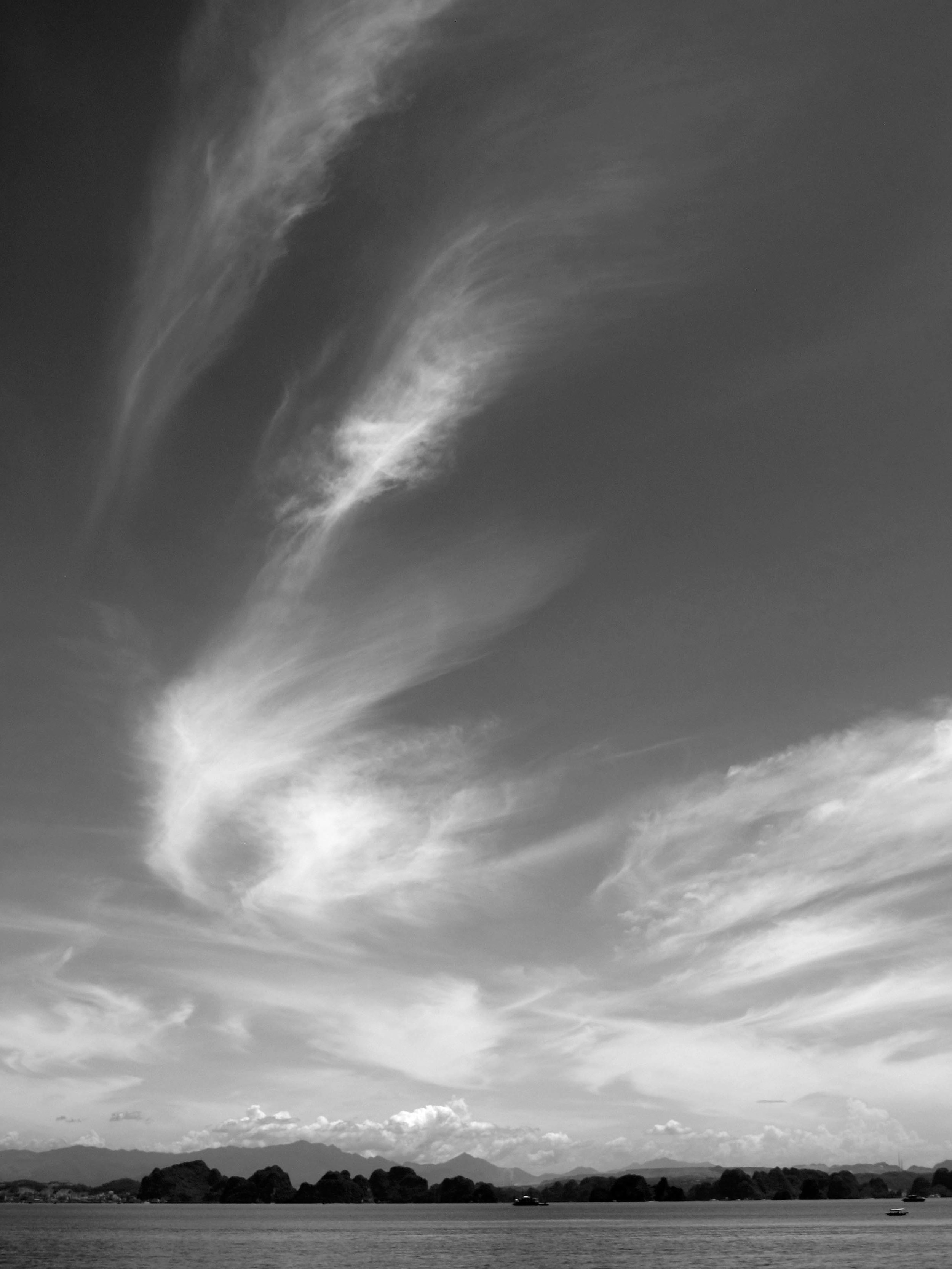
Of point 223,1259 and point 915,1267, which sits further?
point 223,1259

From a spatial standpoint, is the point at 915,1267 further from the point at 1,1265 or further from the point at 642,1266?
the point at 1,1265

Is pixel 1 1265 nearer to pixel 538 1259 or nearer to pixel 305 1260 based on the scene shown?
pixel 305 1260

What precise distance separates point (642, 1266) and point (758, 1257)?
33283mm

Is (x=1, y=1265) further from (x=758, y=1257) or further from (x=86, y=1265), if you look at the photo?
(x=758, y=1257)

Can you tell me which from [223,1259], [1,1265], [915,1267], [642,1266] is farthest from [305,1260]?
[915,1267]

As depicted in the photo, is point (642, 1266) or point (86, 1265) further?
point (86, 1265)

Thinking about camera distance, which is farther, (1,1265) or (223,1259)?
(223,1259)

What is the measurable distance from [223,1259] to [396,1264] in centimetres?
4219

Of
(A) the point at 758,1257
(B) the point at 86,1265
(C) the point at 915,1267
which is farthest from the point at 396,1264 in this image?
(C) the point at 915,1267

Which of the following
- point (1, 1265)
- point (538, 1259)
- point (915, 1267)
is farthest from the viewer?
point (538, 1259)

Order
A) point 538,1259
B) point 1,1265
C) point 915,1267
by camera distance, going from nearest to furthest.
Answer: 1. point 915,1267
2. point 1,1265
3. point 538,1259

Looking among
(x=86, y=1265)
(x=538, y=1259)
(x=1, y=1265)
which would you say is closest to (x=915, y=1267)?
(x=538, y=1259)

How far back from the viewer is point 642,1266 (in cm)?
16750

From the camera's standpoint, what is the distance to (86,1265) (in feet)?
589
